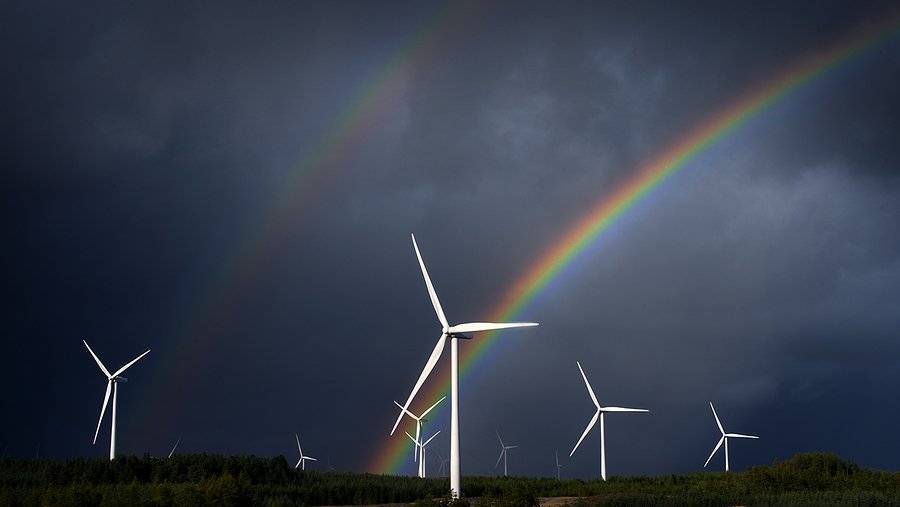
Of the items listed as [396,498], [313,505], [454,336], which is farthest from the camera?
[396,498]

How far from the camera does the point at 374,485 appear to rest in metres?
83.2

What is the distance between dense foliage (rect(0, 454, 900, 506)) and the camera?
59500mm

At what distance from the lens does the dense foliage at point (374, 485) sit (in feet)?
195

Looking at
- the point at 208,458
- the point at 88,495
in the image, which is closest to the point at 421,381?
the point at 88,495

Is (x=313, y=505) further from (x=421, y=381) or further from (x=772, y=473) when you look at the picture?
(x=772, y=473)

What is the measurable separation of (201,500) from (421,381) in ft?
53.8

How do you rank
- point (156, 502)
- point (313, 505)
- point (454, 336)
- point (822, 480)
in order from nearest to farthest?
point (156, 502) < point (454, 336) < point (313, 505) < point (822, 480)

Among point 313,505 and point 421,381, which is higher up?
point 421,381

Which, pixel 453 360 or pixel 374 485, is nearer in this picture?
pixel 453 360

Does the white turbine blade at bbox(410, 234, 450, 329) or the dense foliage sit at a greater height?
the white turbine blade at bbox(410, 234, 450, 329)

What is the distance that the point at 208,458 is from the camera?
300 feet

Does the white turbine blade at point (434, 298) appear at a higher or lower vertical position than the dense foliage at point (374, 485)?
higher

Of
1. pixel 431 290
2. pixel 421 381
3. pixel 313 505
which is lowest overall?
pixel 313 505

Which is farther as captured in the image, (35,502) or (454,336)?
(454,336)
